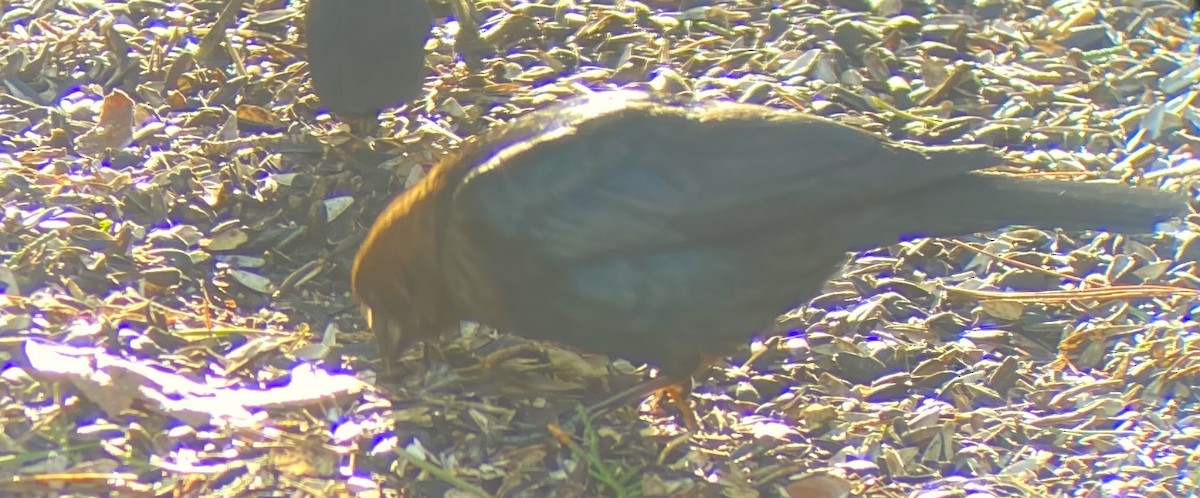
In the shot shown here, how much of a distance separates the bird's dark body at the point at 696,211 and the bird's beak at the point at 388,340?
0.32 m

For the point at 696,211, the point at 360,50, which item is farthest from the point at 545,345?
the point at 360,50

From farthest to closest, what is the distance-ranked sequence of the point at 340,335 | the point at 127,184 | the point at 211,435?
the point at 127,184 < the point at 340,335 < the point at 211,435

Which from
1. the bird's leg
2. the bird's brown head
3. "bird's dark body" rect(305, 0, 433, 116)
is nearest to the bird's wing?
the bird's brown head

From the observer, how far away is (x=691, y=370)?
345 centimetres

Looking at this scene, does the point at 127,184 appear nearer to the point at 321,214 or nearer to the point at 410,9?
the point at 321,214

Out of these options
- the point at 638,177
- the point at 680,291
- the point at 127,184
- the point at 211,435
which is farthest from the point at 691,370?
the point at 127,184

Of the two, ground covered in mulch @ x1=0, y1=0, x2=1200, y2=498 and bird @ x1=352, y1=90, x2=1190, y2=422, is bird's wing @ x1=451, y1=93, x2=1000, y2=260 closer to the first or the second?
bird @ x1=352, y1=90, x2=1190, y2=422

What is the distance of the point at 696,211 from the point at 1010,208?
82 cm

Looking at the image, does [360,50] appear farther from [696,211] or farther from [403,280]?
[696,211]

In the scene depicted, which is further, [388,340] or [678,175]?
[388,340]

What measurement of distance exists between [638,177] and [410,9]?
1576 millimetres

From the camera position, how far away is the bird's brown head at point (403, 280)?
141 inches

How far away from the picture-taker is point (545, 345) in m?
3.83

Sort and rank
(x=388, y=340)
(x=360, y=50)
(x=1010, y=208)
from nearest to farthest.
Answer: (x=1010, y=208) → (x=388, y=340) → (x=360, y=50)
